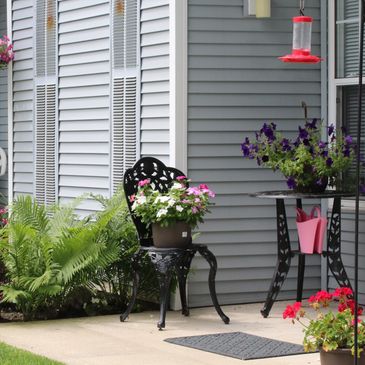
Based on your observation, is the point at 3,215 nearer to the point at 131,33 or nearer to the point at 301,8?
the point at 131,33

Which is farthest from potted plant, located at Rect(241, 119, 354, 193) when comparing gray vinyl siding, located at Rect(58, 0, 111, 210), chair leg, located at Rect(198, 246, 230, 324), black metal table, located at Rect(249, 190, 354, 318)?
gray vinyl siding, located at Rect(58, 0, 111, 210)

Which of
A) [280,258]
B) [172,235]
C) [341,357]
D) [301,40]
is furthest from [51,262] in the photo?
[341,357]

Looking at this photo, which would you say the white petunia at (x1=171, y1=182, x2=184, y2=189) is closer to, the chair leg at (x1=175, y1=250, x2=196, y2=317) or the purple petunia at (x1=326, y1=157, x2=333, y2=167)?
the chair leg at (x1=175, y1=250, x2=196, y2=317)

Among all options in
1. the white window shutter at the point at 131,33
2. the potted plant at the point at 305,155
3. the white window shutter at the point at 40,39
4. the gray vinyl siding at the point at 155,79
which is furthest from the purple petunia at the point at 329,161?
the white window shutter at the point at 40,39

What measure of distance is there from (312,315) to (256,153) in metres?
1.34

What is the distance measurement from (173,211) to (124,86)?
5.73ft

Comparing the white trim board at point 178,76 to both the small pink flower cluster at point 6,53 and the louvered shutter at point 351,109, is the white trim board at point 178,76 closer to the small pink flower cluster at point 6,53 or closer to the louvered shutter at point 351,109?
the louvered shutter at point 351,109

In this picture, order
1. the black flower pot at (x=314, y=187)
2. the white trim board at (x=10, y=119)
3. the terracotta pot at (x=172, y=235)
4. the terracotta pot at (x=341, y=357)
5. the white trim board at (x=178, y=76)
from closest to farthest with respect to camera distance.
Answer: the terracotta pot at (x=341, y=357), the terracotta pot at (x=172, y=235), the black flower pot at (x=314, y=187), the white trim board at (x=178, y=76), the white trim board at (x=10, y=119)

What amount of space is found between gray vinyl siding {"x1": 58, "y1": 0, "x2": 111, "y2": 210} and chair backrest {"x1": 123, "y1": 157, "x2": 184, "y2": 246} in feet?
4.18

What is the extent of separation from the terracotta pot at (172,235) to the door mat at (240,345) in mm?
845

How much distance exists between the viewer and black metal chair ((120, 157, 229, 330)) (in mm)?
8062

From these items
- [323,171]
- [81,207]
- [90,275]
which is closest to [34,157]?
[81,207]

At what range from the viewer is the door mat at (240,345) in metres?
6.91

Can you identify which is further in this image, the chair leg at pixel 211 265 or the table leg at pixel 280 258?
the table leg at pixel 280 258
